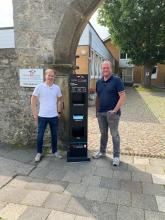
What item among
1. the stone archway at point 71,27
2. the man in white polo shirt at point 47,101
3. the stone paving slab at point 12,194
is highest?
the stone archway at point 71,27

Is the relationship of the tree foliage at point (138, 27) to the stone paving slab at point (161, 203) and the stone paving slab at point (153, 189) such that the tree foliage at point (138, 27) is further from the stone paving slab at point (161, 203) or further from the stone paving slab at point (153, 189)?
the stone paving slab at point (161, 203)

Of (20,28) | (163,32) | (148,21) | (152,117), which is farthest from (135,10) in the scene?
(20,28)

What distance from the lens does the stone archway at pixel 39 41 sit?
5.46m

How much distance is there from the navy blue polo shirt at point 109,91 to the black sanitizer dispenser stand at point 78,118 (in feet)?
0.92

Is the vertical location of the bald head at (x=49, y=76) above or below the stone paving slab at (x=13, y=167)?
above

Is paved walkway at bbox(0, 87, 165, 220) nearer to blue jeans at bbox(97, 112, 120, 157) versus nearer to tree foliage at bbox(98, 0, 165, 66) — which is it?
blue jeans at bbox(97, 112, 120, 157)

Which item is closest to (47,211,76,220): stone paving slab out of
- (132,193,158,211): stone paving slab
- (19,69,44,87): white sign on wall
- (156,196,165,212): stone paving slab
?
(132,193,158,211): stone paving slab

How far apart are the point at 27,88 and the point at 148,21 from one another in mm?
22581

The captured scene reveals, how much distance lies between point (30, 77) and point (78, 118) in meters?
1.46

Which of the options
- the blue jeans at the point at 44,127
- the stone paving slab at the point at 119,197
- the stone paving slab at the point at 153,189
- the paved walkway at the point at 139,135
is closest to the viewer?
the stone paving slab at the point at 119,197

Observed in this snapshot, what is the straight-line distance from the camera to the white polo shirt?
5.11 metres

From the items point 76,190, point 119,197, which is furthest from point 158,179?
point 76,190

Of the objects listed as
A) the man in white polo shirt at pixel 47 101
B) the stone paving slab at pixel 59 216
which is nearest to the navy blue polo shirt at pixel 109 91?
the man in white polo shirt at pixel 47 101

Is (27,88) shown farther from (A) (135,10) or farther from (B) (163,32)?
(B) (163,32)
